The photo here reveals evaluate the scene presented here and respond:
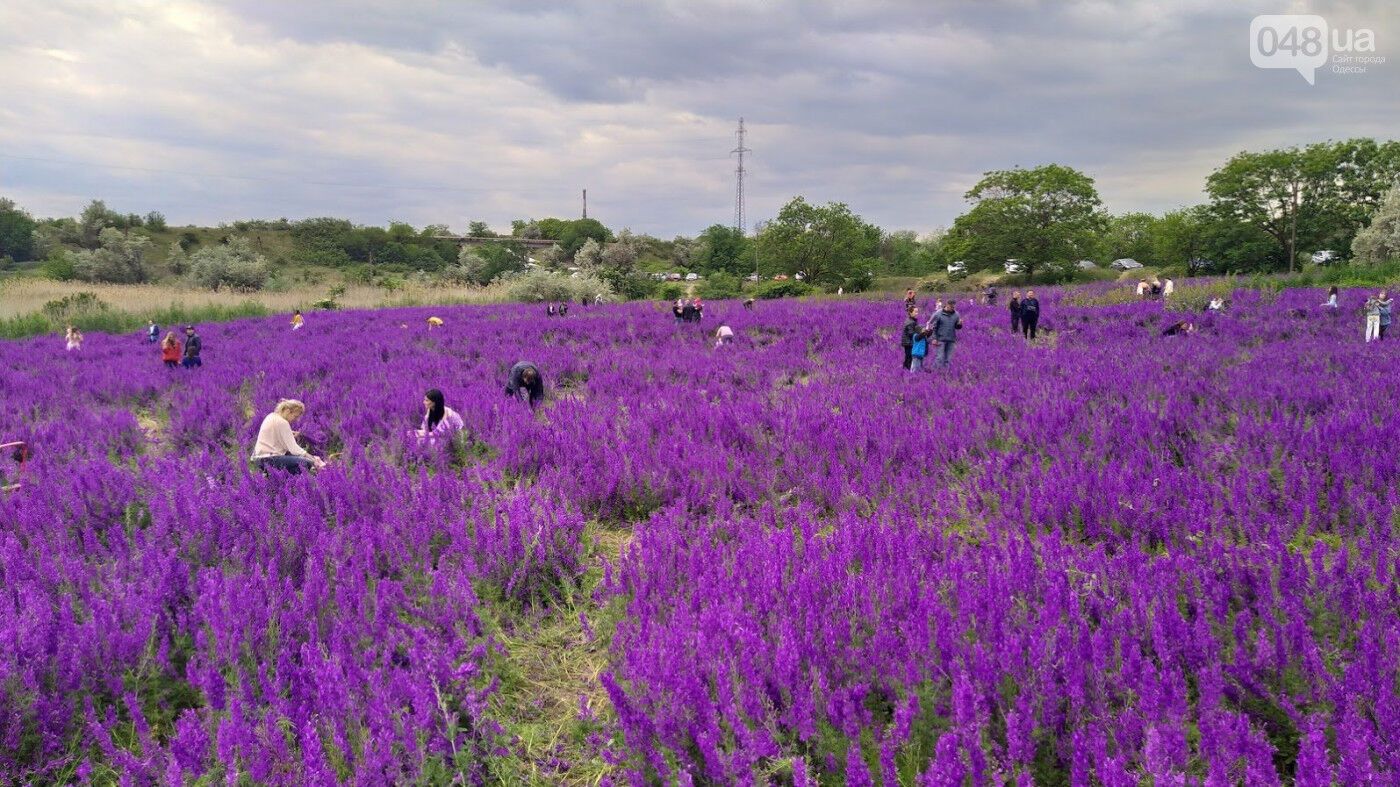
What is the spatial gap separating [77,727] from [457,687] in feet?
3.77

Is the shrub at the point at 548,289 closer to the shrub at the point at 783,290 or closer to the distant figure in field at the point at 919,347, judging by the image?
the shrub at the point at 783,290

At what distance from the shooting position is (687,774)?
1616mm

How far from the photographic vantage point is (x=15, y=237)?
5609 centimetres

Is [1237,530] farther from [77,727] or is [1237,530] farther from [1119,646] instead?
[77,727]

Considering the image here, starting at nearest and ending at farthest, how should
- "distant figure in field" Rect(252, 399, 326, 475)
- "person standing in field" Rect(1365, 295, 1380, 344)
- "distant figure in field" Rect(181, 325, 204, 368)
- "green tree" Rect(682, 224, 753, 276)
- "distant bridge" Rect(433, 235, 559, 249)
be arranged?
"distant figure in field" Rect(252, 399, 326, 475) < "person standing in field" Rect(1365, 295, 1380, 344) < "distant figure in field" Rect(181, 325, 204, 368) < "green tree" Rect(682, 224, 753, 276) < "distant bridge" Rect(433, 235, 559, 249)

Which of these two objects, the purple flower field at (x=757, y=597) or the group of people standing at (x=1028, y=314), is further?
the group of people standing at (x=1028, y=314)

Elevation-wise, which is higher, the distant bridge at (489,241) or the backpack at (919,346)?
the distant bridge at (489,241)

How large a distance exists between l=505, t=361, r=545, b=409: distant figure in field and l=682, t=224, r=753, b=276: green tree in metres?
57.9

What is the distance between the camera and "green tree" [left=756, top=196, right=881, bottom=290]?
158 ft

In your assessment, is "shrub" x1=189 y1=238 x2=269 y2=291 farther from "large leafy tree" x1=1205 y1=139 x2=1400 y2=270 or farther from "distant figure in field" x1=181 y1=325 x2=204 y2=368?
"large leafy tree" x1=1205 y1=139 x2=1400 y2=270

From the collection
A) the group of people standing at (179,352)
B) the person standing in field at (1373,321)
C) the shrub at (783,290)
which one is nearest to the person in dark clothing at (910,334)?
the person standing in field at (1373,321)

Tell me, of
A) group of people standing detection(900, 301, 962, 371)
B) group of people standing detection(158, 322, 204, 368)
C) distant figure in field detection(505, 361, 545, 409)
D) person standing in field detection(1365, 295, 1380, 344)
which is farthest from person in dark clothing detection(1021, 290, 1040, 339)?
group of people standing detection(158, 322, 204, 368)

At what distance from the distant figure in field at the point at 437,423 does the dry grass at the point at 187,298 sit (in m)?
24.5

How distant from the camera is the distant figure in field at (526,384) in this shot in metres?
7.71
